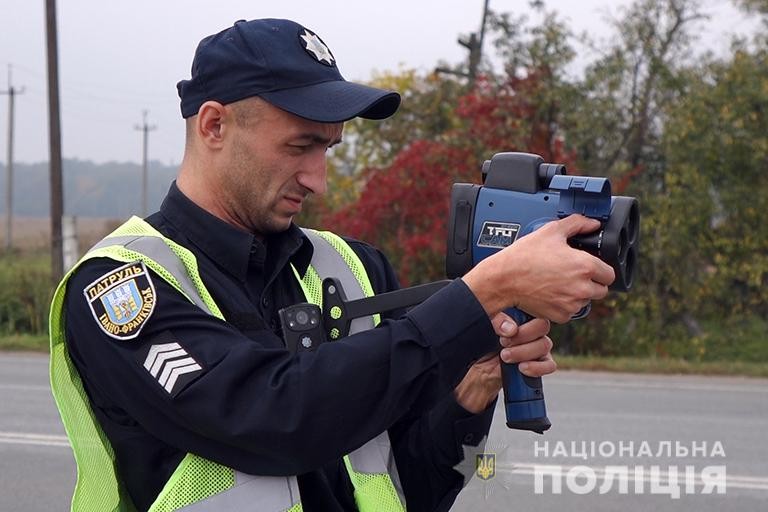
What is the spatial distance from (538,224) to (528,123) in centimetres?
1093

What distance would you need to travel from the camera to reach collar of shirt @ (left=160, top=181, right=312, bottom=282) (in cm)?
187

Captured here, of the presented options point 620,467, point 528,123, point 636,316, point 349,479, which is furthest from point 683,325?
point 349,479

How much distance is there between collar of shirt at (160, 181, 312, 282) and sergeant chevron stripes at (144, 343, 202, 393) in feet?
0.83

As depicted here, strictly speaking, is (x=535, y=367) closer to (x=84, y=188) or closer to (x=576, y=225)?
(x=576, y=225)

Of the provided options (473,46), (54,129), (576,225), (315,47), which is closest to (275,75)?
(315,47)

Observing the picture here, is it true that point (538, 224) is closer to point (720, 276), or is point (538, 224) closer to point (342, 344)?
point (342, 344)

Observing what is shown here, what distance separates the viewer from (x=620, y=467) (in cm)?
613

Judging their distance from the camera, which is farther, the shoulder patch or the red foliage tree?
the red foliage tree

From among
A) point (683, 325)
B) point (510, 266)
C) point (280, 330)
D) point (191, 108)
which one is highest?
point (191, 108)

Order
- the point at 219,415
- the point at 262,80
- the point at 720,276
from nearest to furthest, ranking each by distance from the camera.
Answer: the point at 219,415
the point at 262,80
the point at 720,276

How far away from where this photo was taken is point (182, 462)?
1.68 meters

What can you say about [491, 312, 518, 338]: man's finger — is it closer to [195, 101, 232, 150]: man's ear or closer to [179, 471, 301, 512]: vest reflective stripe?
[179, 471, 301, 512]: vest reflective stripe

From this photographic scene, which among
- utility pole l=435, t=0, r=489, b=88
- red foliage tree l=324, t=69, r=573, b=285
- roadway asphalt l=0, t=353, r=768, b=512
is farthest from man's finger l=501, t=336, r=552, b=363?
utility pole l=435, t=0, r=489, b=88

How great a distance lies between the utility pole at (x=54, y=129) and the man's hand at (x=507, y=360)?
47.9 feet
